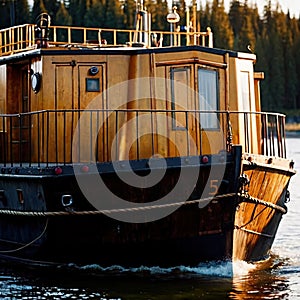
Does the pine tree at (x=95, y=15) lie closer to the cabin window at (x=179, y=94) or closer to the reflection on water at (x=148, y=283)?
the cabin window at (x=179, y=94)

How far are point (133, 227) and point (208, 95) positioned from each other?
8.04ft

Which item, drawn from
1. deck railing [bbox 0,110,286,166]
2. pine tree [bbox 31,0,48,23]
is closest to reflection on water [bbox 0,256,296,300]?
deck railing [bbox 0,110,286,166]

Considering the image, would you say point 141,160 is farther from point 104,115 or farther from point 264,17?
point 264,17

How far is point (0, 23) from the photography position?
90812 mm

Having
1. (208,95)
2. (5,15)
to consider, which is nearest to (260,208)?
(208,95)

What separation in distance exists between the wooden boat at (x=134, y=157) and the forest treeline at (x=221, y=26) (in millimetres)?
72528

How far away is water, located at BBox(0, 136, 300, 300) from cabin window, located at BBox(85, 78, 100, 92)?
107 inches

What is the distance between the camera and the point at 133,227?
46.3 ft

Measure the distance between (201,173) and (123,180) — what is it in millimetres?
1104

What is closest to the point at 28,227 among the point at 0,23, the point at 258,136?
the point at 258,136

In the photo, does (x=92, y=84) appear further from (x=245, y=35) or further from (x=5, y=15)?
(x=245, y=35)

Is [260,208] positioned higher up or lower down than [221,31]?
lower down

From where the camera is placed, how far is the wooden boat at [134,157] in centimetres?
1391

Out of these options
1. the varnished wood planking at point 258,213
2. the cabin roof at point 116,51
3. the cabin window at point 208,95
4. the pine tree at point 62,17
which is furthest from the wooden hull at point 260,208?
the pine tree at point 62,17
